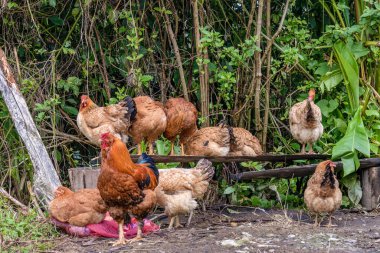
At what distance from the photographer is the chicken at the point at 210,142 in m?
8.34

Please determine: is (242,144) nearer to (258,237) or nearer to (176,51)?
(176,51)

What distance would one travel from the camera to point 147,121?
784 centimetres

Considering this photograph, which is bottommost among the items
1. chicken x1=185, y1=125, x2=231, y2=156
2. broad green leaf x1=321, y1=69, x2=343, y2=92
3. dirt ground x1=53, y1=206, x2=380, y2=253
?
dirt ground x1=53, y1=206, x2=380, y2=253

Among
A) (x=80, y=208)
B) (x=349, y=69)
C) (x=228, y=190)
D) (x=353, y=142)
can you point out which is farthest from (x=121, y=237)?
(x=349, y=69)

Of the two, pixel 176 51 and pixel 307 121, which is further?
pixel 176 51

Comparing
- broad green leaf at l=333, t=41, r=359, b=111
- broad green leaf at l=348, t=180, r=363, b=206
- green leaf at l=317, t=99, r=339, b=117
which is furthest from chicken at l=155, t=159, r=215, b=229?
broad green leaf at l=333, t=41, r=359, b=111

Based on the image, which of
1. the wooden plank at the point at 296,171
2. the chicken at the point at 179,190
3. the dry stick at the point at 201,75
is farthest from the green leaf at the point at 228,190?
the chicken at the point at 179,190

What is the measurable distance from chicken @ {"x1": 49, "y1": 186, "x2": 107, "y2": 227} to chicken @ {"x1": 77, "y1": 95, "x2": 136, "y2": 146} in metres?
0.90

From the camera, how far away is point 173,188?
737 cm

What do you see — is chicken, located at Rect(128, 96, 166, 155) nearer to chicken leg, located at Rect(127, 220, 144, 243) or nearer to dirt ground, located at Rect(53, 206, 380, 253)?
dirt ground, located at Rect(53, 206, 380, 253)

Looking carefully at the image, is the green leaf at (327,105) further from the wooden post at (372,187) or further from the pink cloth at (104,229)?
the pink cloth at (104,229)

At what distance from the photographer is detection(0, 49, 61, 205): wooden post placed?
7734mm

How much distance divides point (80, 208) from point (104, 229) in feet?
1.11

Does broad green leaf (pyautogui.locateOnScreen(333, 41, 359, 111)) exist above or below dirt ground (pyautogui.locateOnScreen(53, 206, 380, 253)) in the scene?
above
